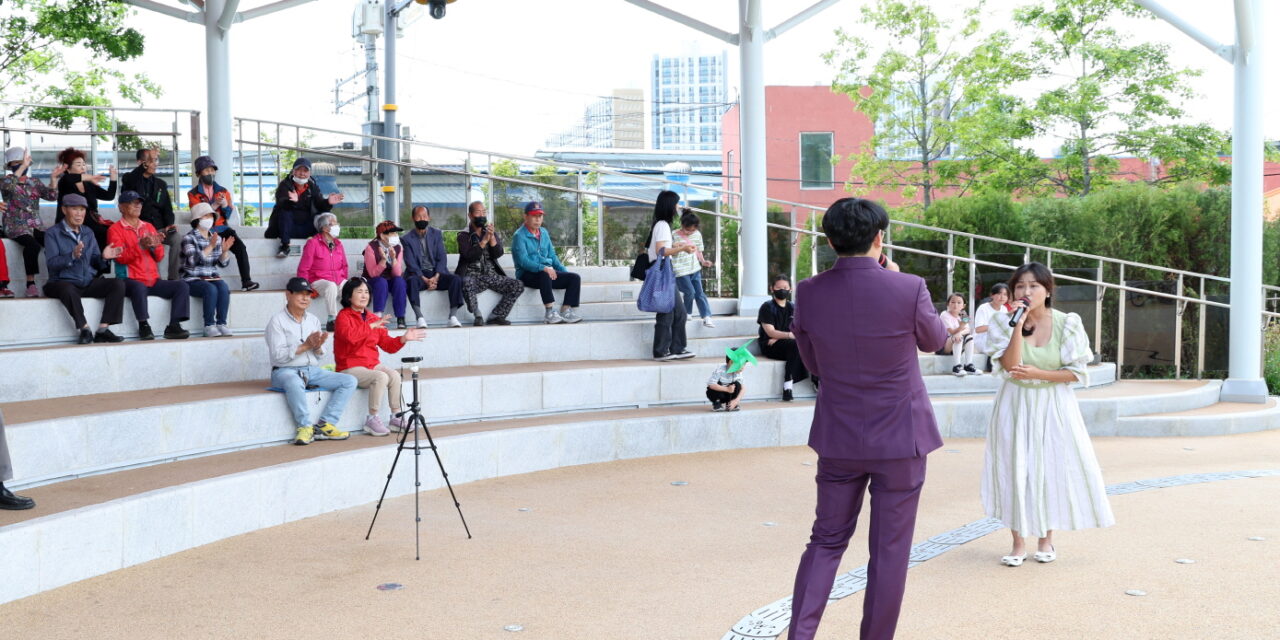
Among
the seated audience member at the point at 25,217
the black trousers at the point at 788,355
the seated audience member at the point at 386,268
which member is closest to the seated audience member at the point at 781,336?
the black trousers at the point at 788,355

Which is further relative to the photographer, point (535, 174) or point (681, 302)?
point (535, 174)

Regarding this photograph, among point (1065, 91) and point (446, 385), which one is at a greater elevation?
point (1065, 91)

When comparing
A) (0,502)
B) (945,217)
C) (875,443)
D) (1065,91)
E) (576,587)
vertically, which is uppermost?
(1065,91)

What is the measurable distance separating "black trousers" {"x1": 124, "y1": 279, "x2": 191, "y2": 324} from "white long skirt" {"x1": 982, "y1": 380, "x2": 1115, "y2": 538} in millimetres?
6380

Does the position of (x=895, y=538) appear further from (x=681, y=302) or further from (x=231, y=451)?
(x=681, y=302)

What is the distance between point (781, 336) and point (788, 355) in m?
0.21

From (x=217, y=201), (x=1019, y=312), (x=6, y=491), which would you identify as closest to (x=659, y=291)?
(x=217, y=201)

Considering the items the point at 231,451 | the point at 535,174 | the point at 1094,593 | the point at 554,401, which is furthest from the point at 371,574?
the point at 535,174

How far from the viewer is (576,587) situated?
5.51m

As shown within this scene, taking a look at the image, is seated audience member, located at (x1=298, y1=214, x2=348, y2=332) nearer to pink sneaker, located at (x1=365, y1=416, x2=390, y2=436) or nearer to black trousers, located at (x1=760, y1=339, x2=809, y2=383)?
pink sneaker, located at (x1=365, y1=416, x2=390, y2=436)

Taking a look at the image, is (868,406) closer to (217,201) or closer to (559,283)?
(559,283)

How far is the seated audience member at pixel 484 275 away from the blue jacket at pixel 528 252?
20cm

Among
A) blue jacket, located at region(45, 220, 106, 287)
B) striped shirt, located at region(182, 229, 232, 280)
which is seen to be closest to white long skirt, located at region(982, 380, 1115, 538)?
striped shirt, located at region(182, 229, 232, 280)

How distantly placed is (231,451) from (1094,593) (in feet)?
17.5
